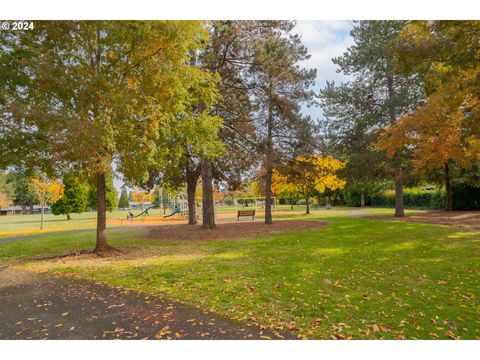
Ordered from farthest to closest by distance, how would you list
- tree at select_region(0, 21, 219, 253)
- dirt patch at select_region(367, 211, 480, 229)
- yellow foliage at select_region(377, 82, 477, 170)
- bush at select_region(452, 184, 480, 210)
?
bush at select_region(452, 184, 480, 210) < dirt patch at select_region(367, 211, 480, 229) < yellow foliage at select_region(377, 82, 477, 170) < tree at select_region(0, 21, 219, 253)

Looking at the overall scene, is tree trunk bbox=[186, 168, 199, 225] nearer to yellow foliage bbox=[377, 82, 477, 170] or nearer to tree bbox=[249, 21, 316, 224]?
tree bbox=[249, 21, 316, 224]

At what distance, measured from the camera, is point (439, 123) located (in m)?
12.2

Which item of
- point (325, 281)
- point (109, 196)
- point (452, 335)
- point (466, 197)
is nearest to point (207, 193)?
point (325, 281)

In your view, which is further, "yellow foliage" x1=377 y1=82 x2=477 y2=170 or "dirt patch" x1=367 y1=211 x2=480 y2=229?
"dirt patch" x1=367 y1=211 x2=480 y2=229

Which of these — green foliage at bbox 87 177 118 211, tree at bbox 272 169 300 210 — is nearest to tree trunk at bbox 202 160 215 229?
tree at bbox 272 169 300 210

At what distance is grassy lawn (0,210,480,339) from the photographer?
3861 mm

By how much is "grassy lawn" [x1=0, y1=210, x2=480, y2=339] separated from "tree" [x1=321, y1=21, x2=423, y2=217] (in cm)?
952

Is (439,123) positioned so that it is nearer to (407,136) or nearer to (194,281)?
(407,136)

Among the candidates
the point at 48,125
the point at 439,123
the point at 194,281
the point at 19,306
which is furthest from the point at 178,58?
the point at 439,123

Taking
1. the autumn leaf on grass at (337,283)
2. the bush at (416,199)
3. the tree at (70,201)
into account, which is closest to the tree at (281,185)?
the bush at (416,199)

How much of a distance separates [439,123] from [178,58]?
10111 millimetres

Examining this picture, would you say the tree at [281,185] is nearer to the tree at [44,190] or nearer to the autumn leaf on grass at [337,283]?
the autumn leaf on grass at [337,283]

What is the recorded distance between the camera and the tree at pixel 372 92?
57.7ft

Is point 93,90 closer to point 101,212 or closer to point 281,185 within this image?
point 101,212
